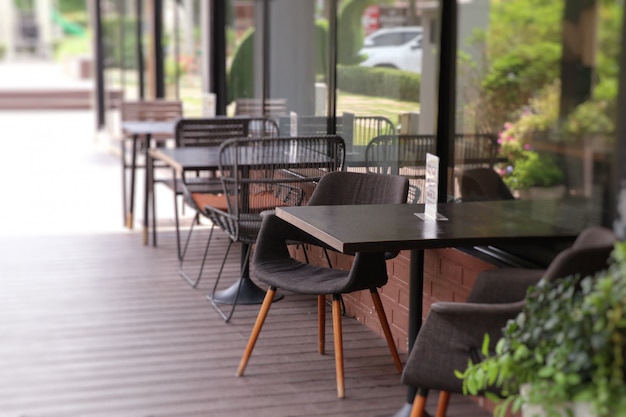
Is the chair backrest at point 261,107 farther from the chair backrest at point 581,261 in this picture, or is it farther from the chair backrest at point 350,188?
the chair backrest at point 581,261

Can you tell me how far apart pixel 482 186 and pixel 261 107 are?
326 centimetres

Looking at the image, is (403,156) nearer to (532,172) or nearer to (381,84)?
(381,84)

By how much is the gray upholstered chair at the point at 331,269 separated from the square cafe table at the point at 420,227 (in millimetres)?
251

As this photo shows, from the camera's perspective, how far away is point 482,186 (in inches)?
147

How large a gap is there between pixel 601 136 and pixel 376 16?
205cm

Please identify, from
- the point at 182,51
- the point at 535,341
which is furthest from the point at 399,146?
the point at 182,51

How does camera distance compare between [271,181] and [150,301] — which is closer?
[271,181]

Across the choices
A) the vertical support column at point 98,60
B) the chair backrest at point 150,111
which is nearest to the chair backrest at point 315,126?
the chair backrest at point 150,111

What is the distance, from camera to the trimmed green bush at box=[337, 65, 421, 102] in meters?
4.33

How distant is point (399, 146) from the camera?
4.41 metres

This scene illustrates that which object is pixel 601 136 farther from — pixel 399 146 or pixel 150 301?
pixel 150 301

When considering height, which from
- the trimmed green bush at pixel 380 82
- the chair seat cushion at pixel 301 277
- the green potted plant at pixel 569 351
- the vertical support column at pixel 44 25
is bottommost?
the chair seat cushion at pixel 301 277

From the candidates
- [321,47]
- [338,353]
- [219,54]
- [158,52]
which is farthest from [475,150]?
[158,52]

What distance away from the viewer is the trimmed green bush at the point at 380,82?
4.33 metres
